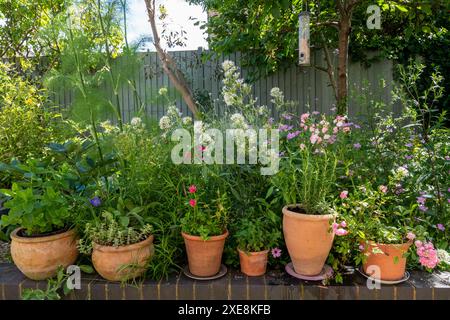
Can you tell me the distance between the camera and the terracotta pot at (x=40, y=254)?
1731 mm

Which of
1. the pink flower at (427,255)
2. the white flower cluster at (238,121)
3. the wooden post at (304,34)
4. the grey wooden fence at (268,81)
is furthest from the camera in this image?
the grey wooden fence at (268,81)

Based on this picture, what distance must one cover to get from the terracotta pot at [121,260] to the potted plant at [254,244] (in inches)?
18.9

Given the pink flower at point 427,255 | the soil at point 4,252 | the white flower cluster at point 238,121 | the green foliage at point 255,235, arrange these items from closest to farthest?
the pink flower at point 427,255 → the green foliage at point 255,235 → the white flower cluster at point 238,121 → the soil at point 4,252

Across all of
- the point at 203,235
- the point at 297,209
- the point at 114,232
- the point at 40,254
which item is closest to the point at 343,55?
the point at 297,209

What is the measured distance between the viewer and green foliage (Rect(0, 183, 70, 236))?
1.72m

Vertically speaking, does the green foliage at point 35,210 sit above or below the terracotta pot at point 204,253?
above

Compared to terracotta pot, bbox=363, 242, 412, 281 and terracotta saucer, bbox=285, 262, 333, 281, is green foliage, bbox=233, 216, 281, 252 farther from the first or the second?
terracotta pot, bbox=363, 242, 412, 281

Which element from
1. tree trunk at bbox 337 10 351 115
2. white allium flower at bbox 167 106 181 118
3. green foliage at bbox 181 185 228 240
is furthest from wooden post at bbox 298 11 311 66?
green foliage at bbox 181 185 228 240

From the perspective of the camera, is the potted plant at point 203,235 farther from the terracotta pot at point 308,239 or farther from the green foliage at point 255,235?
the terracotta pot at point 308,239

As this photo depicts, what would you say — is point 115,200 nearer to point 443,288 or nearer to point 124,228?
point 124,228

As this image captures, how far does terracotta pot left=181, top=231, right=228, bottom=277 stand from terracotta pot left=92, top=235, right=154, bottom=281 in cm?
22

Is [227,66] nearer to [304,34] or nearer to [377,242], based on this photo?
[304,34]

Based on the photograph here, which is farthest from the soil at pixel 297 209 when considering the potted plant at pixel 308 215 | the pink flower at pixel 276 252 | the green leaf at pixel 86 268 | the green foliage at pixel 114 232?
the green leaf at pixel 86 268

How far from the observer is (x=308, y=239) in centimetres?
168
